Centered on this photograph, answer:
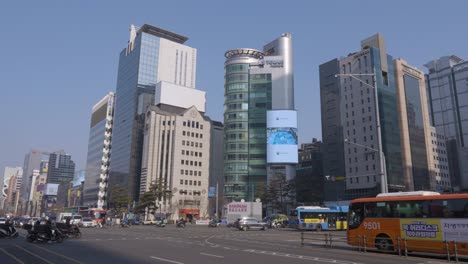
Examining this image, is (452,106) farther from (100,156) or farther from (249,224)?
(100,156)

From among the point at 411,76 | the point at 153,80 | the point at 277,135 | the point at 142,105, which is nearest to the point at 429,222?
the point at 277,135

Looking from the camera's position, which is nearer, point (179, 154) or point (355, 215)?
point (355, 215)

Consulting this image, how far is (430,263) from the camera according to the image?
624 inches

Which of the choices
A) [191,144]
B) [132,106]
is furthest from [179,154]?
[132,106]

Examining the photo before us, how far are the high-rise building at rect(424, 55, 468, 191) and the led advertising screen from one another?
77.5 metres

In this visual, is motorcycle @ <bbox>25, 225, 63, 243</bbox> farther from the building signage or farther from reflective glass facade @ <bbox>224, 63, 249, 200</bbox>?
reflective glass facade @ <bbox>224, 63, 249, 200</bbox>

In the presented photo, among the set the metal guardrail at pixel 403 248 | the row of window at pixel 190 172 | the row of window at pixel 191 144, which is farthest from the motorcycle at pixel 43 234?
the row of window at pixel 191 144

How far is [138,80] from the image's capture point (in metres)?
152

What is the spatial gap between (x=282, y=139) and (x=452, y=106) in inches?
3796

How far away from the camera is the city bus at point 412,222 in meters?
17.8

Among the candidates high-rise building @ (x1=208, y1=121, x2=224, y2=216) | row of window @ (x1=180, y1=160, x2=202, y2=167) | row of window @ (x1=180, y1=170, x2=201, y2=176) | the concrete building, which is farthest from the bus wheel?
high-rise building @ (x1=208, y1=121, x2=224, y2=216)

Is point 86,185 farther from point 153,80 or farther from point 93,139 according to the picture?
point 153,80

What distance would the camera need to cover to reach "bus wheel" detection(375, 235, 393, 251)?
20406 millimetres

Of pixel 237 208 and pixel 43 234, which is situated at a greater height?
pixel 237 208
